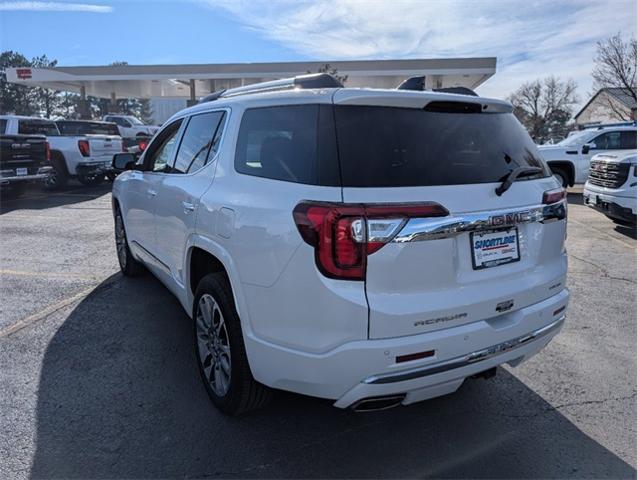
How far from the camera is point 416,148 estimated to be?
2.45m

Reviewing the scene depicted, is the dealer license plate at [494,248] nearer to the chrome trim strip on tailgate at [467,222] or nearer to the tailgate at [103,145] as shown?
the chrome trim strip on tailgate at [467,222]

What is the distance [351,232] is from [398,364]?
63 centimetres

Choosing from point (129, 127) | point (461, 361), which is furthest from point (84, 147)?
point (129, 127)

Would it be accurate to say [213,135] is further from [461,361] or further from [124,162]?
[124,162]

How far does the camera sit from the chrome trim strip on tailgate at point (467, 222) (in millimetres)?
2217

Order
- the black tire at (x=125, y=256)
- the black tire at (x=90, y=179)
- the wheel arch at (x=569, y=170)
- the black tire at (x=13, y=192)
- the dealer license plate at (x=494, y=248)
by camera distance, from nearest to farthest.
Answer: the dealer license plate at (x=494, y=248), the black tire at (x=125, y=256), the wheel arch at (x=569, y=170), the black tire at (x=13, y=192), the black tire at (x=90, y=179)

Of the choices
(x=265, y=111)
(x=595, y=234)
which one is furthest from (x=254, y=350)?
(x=595, y=234)

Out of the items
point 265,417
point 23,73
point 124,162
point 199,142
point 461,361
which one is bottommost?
point 265,417

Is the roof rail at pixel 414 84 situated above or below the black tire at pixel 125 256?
above

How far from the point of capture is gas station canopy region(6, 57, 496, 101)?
1054 inches

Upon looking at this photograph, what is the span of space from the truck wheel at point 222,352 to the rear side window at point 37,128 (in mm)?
11967

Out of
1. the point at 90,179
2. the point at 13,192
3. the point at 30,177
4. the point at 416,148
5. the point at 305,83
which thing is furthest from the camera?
the point at 90,179

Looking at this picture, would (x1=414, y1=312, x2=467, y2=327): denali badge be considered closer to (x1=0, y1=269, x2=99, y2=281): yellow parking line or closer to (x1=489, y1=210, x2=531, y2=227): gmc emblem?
(x1=489, y1=210, x2=531, y2=227): gmc emblem

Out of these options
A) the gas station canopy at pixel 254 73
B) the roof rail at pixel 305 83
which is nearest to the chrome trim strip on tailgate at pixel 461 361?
the roof rail at pixel 305 83
